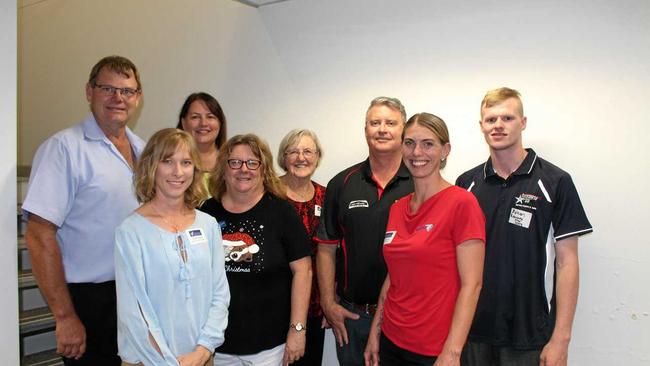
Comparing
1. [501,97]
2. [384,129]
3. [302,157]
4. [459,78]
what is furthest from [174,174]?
[459,78]

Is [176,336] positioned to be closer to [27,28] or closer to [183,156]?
[183,156]

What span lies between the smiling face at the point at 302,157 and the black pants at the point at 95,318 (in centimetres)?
108

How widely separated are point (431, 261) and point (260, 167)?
0.87 metres

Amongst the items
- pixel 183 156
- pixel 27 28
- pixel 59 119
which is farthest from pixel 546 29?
pixel 27 28

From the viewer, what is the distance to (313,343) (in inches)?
104

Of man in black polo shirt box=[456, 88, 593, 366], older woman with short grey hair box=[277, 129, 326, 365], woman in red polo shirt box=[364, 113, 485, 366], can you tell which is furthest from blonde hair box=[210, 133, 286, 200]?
man in black polo shirt box=[456, 88, 593, 366]

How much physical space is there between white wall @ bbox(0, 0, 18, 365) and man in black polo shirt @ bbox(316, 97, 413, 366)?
4.46ft

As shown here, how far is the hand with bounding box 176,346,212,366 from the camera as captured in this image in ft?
5.98

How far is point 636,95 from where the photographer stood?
2357mm

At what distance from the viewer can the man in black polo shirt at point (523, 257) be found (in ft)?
6.64

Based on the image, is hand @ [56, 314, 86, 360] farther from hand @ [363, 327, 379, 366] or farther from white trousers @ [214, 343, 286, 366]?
hand @ [363, 327, 379, 366]

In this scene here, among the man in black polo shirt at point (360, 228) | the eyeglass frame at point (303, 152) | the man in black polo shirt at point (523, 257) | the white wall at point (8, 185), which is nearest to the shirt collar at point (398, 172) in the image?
the man in black polo shirt at point (360, 228)

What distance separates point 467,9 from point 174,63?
8.00 feet

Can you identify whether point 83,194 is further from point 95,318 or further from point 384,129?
point 384,129
